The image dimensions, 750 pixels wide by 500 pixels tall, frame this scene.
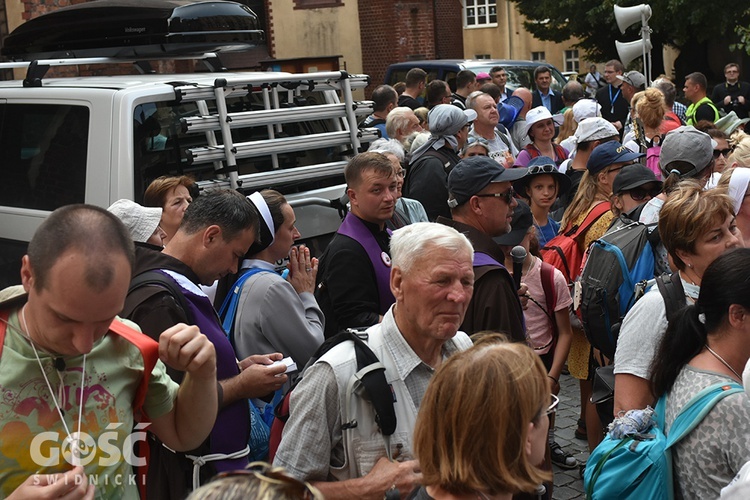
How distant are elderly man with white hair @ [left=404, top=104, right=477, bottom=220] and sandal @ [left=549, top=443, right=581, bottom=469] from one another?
198 centimetres

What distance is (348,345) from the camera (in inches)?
128

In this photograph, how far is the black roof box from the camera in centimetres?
726

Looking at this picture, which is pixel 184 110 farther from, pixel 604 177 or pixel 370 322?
pixel 604 177

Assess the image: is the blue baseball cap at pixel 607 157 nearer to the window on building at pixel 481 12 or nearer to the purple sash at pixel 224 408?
the purple sash at pixel 224 408

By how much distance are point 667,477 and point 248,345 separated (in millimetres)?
2016

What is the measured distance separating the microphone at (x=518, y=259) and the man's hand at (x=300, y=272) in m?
1.14

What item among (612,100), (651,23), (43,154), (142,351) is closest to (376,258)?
(142,351)

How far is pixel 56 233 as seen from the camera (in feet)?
8.09

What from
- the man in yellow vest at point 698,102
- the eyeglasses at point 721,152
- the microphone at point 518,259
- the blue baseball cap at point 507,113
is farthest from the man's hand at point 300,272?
the man in yellow vest at point 698,102

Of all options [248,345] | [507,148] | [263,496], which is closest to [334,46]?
Answer: [507,148]

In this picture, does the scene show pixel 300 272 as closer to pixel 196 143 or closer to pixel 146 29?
pixel 196 143

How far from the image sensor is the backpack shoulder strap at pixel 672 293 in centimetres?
381

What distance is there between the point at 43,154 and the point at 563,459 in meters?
3.97

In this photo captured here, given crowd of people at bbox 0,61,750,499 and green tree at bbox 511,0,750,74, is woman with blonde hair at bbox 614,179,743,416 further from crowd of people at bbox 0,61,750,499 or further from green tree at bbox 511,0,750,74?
green tree at bbox 511,0,750,74
